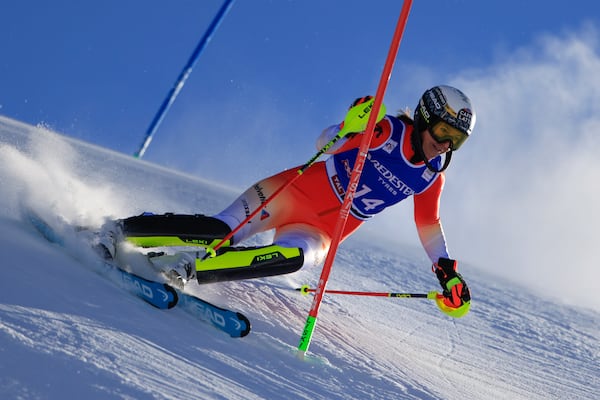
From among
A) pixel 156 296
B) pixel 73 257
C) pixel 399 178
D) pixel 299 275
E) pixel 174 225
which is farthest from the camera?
pixel 299 275

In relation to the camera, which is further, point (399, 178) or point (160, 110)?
point (160, 110)

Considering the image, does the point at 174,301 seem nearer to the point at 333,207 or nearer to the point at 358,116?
the point at 358,116

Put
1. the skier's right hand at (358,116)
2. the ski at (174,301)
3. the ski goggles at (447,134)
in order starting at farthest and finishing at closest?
the ski goggles at (447,134) < the skier's right hand at (358,116) < the ski at (174,301)

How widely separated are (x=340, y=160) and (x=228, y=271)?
1.21m

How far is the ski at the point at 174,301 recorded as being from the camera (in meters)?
3.01

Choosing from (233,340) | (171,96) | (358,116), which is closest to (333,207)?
(358,116)

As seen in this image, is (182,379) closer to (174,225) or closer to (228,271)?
(228,271)

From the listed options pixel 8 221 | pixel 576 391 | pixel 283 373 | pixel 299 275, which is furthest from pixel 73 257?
pixel 576 391

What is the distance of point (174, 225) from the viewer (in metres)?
3.77

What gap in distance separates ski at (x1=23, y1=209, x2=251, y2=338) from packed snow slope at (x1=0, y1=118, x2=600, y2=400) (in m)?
0.06

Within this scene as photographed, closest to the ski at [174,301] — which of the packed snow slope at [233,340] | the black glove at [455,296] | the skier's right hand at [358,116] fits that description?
the packed snow slope at [233,340]

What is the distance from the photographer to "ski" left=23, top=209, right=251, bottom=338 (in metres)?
3.01

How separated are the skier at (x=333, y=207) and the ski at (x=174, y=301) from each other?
278mm

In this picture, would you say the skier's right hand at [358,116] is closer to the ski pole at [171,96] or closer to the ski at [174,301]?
the ski at [174,301]
